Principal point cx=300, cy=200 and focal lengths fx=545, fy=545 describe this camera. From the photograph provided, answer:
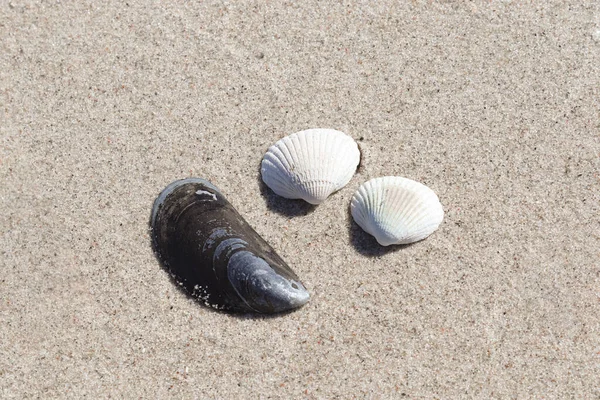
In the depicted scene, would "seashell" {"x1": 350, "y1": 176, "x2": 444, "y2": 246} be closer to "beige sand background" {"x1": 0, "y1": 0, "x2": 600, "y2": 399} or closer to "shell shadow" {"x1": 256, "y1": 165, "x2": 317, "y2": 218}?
"beige sand background" {"x1": 0, "y1": 0, "x2": 600, "y2": 399}

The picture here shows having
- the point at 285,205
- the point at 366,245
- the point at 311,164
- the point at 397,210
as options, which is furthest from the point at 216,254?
the point at 397,210

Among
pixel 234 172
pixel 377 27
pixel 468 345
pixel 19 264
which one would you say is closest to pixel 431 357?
pixel 468 345

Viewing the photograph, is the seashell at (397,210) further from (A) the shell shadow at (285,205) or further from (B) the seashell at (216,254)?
(B) the seashell at (216,254)

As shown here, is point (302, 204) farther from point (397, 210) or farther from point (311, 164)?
point (397, 210)

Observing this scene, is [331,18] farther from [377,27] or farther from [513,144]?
[513,144]

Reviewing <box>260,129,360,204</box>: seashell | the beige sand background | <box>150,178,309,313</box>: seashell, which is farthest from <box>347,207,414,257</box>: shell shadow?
<box>150,178,309,313</box>: seashell
